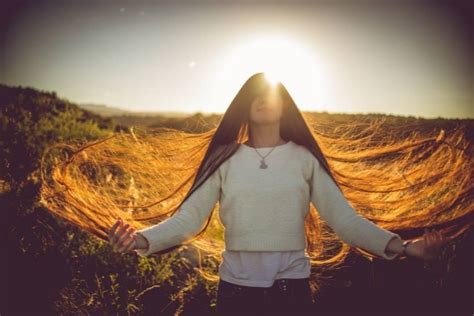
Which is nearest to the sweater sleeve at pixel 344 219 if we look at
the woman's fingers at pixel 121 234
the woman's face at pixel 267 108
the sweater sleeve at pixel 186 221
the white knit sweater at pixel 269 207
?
the white knit sweater at pixel 269 207

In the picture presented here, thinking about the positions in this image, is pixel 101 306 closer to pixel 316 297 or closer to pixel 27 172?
pixel 316 297

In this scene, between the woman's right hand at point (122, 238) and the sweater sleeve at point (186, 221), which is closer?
the woman's right hand at point (122, 238)

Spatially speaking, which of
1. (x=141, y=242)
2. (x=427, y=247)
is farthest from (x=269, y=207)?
(x=427, y=247)

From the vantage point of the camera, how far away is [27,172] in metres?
7.52

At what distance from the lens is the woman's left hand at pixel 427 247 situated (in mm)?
3199

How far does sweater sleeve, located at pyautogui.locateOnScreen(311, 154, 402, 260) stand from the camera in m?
3.30

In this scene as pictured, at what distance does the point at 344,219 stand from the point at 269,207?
45 cm

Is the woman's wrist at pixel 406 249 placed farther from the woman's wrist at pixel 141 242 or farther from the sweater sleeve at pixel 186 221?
the woman's wrist at pixel 141 242

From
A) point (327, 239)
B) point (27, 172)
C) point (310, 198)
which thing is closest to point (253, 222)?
point (310, 198)

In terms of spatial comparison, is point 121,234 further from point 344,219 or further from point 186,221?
point 344,219

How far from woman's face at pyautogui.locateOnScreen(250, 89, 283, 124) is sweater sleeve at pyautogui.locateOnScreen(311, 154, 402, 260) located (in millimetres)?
368

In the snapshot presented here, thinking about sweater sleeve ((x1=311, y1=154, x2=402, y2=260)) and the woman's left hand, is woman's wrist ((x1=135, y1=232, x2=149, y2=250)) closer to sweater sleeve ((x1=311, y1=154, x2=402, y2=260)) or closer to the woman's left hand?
sweater sleeve ((x1=311, y1=154, x2=402, y2=260))

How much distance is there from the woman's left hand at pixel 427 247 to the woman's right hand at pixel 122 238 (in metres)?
1.55

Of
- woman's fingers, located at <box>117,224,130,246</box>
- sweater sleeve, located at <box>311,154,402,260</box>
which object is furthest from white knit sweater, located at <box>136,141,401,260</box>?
woman's fingers, located at <box>117,224,130,246</box>
